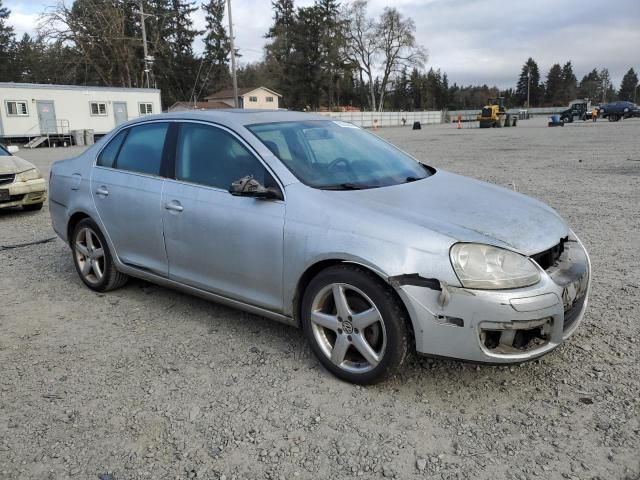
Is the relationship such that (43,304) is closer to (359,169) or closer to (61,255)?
(61,255)

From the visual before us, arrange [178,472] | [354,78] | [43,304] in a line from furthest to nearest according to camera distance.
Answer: [354,78] < [43,304] < [178,472]

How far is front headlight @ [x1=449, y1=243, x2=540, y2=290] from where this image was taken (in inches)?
109

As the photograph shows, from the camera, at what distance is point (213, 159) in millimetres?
3906

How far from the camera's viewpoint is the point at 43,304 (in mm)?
4754

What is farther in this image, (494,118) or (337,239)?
(494,118)

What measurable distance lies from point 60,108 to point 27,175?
97.3ft

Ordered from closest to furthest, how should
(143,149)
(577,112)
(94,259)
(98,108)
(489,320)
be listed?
(489,320)
(143,149)
(94,259)
(98,108)
(577,112)

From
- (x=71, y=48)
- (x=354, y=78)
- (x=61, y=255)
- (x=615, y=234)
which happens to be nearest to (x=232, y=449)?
(x=61, y=255)

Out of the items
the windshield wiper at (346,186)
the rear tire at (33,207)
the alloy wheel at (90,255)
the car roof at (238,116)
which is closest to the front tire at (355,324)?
the windshield wiper at (346,186)

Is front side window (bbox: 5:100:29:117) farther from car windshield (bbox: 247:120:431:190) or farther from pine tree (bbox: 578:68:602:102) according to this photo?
pine tree (bbox: 578:68:602:102)

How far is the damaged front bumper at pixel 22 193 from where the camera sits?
336 inches

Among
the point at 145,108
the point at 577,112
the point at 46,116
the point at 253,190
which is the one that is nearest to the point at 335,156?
the point at 253,190

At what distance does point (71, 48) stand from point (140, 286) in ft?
179

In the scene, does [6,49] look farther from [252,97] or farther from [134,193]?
[134,193]
